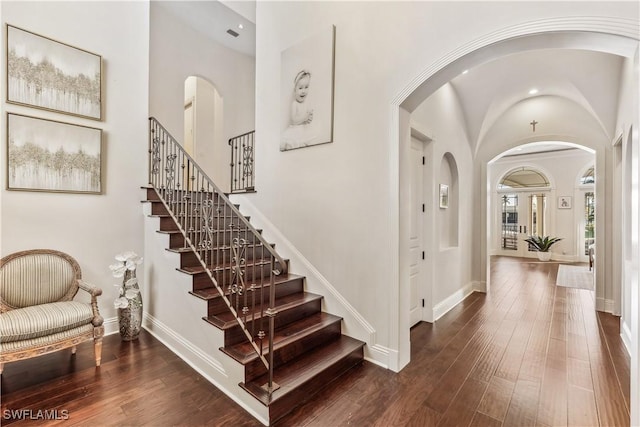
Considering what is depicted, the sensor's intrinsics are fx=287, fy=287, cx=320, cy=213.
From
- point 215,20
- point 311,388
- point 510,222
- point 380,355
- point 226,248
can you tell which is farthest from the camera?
point 510,222

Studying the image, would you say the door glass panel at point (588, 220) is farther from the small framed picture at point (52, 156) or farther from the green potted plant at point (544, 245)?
the small framed picture at point (52, 156)

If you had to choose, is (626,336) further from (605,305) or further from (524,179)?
(524,179)

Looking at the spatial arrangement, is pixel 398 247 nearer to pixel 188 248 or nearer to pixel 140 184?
pixel 188 248

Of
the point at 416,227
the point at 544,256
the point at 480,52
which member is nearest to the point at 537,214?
the point at 544,256

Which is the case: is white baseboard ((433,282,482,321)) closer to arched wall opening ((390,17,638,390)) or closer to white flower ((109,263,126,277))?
arched wall opening ((390,17,638,390))

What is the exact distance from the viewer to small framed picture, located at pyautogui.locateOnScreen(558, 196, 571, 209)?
30.5 ft

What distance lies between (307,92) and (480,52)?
182 centimetres

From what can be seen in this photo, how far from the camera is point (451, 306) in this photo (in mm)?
4492

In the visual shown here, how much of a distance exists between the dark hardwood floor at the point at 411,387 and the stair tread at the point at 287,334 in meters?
0.35

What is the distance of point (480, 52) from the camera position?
2.25 metres

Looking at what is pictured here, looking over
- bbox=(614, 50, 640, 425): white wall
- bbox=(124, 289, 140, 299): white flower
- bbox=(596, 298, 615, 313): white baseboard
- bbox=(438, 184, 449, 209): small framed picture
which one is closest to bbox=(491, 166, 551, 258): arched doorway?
bbox=(596, 298, 615, 313): white baseboard

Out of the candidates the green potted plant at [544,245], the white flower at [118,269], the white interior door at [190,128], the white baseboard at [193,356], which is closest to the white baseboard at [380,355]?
the white baseboard at [193,356]

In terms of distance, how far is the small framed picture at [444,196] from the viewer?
4.39 meters

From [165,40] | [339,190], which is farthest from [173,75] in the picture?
[339,190]
